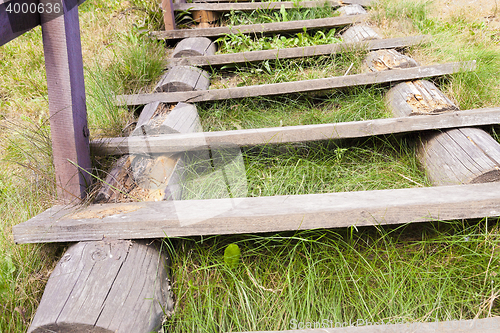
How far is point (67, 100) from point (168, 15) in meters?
2.07

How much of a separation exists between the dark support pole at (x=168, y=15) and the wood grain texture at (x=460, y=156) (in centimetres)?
250

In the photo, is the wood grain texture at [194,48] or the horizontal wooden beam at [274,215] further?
the wood grain texture at [194,48]

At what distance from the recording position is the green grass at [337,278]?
3.56 feet

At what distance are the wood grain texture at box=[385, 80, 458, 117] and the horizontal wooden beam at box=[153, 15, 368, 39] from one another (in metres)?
1.20

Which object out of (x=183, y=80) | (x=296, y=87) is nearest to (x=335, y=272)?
(x=296, y=87)

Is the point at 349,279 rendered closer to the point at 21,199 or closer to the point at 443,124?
the point at 443,124

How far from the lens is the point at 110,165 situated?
1593 millimetres

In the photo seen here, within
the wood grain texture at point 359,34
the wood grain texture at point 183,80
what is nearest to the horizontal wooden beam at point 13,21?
the wood grain texture at point 183,80

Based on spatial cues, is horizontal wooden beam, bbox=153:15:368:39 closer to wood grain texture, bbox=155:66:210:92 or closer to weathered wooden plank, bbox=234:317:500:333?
wood grain texture, bbox=155:66:210:92

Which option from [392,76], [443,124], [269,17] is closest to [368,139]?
[443,124]

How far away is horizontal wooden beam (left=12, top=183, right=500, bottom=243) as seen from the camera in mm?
1128

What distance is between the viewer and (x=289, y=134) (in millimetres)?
1630

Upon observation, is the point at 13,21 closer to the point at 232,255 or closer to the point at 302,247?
the point at 232,255

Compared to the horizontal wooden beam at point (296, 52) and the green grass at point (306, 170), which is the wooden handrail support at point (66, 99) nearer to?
the green grass at point (306, 170)
